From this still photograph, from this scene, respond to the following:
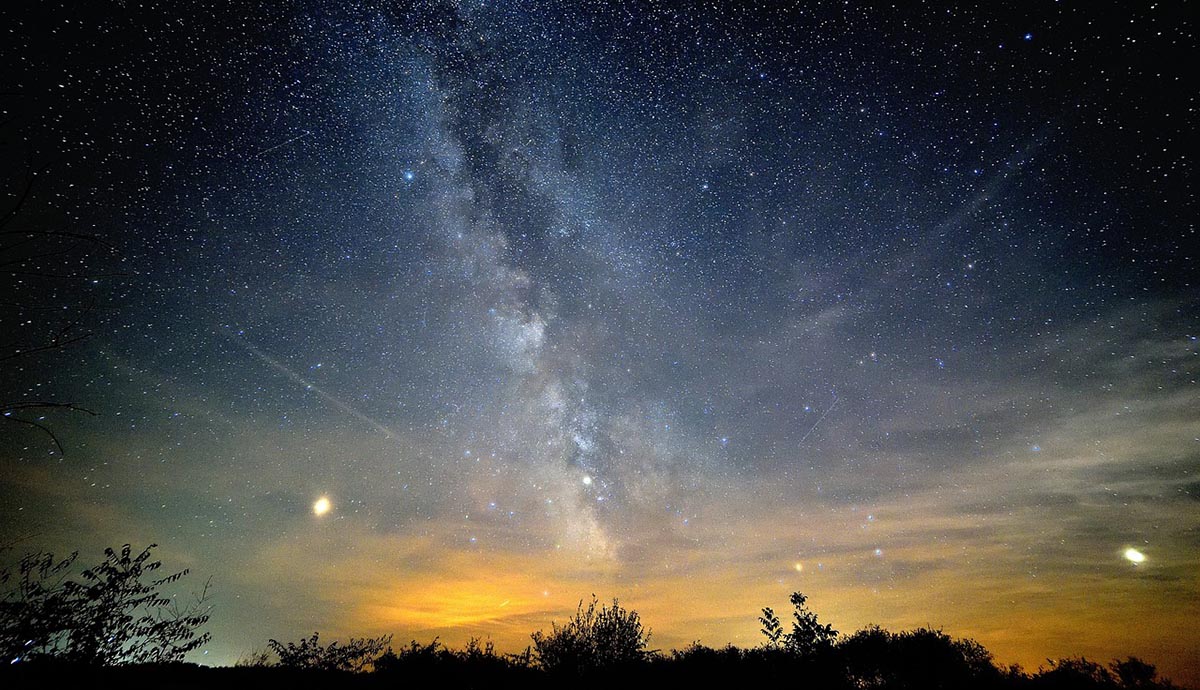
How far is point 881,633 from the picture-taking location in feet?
56.9

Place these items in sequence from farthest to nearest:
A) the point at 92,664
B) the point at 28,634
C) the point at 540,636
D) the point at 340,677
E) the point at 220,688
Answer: the point at 540,636 → the point at 340,677 → the point at 220,688 → the point at 92,664 → the point at 28,634

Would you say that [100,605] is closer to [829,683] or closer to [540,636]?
[540,636]

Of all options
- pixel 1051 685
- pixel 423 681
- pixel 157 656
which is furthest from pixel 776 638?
pixel 157 656

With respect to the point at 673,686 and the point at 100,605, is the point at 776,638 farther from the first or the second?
the point at 100,605

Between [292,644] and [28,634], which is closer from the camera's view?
[28,634]

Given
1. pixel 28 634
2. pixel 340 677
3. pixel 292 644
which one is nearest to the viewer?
pixel 28 634

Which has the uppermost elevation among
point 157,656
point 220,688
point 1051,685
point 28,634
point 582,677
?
point 28,634

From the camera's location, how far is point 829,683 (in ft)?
43.8

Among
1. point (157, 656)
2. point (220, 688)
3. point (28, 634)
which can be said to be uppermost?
point (28, 634)

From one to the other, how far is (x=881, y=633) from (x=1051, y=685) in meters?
4.74

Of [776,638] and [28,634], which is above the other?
[28,634]

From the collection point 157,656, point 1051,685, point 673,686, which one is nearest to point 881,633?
point 1051,685

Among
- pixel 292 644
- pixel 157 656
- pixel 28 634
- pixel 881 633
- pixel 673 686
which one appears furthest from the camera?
pixel 881 633

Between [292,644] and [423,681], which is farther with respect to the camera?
[292,644]
